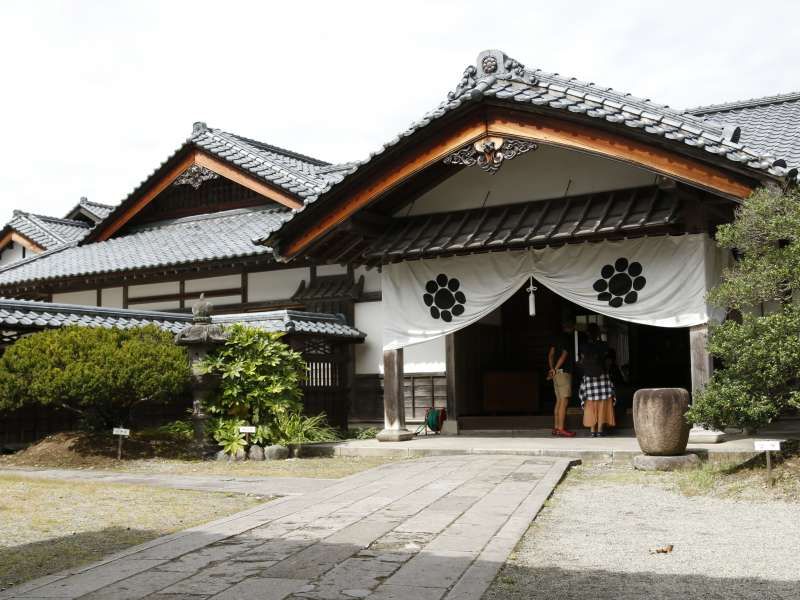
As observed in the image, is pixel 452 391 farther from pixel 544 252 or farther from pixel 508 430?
pixel 544 252

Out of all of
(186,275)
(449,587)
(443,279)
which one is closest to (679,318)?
(443,279)

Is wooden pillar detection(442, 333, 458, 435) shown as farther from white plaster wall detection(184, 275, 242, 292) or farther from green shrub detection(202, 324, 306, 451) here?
white plaster wall detection(184, 275, 242, 292)

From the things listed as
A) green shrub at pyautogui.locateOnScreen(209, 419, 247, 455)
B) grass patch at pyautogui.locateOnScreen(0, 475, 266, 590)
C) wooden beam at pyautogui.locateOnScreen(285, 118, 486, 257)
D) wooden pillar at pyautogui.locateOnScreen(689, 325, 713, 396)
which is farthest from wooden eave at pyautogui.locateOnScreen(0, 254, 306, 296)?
wooden pillar at pyautogui.locateOnScreen(689, 325, 713, 396)

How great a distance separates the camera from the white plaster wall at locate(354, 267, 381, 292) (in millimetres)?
17562

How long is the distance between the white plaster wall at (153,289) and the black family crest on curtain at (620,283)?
10.2 meters

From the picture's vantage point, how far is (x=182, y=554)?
6.03 m

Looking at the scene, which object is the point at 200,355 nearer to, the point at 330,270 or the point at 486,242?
the point at 486,242

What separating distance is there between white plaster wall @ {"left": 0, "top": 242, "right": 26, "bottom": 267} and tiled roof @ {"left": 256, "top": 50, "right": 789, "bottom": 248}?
50.6 ft

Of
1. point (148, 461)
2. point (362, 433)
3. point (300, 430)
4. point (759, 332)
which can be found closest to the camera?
point (759, 332)

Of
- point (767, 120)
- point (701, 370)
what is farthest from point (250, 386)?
point (767, 120)

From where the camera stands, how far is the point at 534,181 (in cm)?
1462

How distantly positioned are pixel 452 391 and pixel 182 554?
1042 centimetres

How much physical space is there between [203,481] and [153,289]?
10.5 m

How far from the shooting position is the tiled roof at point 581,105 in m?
11.2
